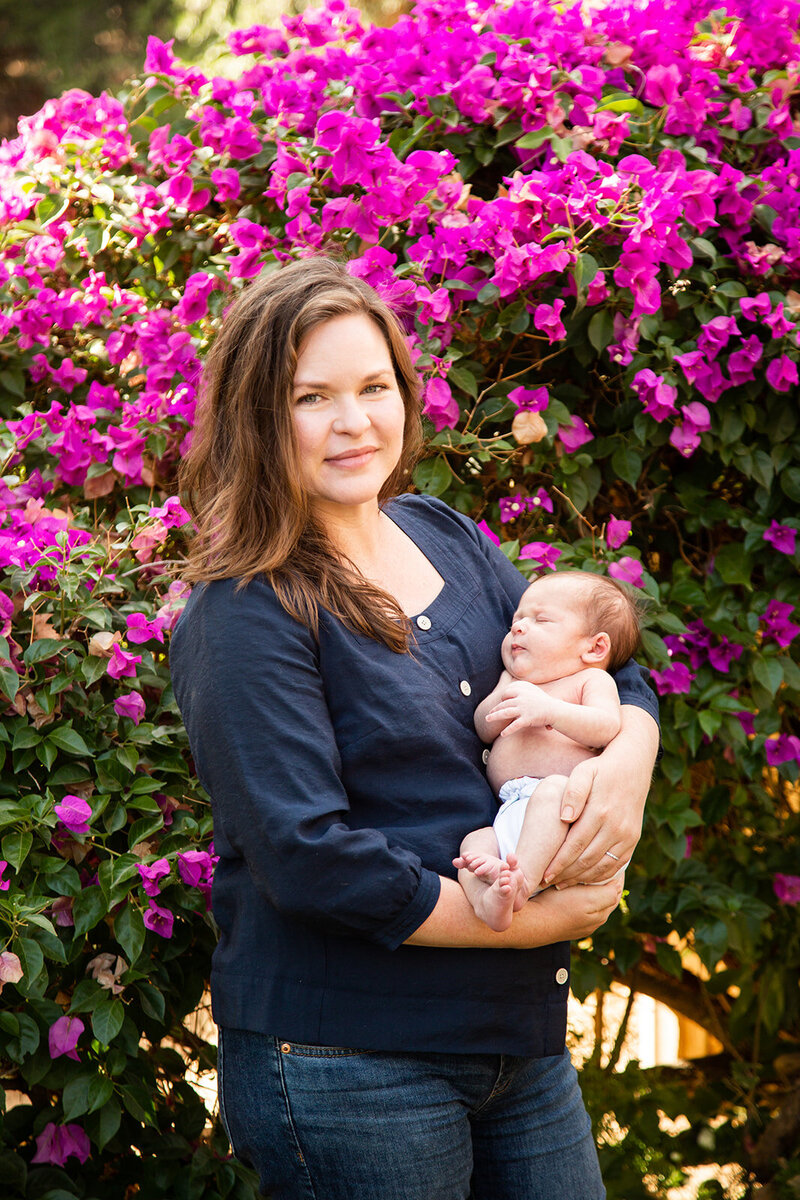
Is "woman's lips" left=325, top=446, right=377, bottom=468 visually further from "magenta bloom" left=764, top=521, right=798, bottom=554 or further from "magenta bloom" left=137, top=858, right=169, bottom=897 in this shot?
"magenta bloom" left=764, top=521, right=798, bottom=554

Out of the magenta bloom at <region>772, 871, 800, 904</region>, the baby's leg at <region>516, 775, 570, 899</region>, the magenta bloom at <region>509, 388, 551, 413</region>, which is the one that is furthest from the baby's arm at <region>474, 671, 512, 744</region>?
the magenta bloom at <region>772, 871, 800, 904</region>

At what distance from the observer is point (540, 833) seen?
A: 55.6 inches

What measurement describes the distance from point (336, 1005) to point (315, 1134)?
0.15m

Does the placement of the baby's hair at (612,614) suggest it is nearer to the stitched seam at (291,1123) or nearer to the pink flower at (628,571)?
the pink flower at (628,571)

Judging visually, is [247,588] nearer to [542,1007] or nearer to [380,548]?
[380,548]

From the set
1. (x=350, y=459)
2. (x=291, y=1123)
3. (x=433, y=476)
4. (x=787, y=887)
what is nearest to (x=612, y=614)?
(x=350, y=459)

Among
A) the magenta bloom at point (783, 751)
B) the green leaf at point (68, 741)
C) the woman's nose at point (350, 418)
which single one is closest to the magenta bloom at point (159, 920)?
the green leaf at point (68, 741)

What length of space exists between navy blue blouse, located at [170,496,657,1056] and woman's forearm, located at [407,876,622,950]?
0.09 feet

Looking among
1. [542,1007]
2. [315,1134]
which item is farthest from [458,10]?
[315,1134]

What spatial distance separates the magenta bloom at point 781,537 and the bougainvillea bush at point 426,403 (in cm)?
2

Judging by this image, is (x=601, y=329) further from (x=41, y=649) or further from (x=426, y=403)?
(x=41, y=649)

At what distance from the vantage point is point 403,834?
4.66 feet

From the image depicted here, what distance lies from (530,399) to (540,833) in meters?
1.09

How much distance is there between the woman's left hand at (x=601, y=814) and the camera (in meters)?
1.45
